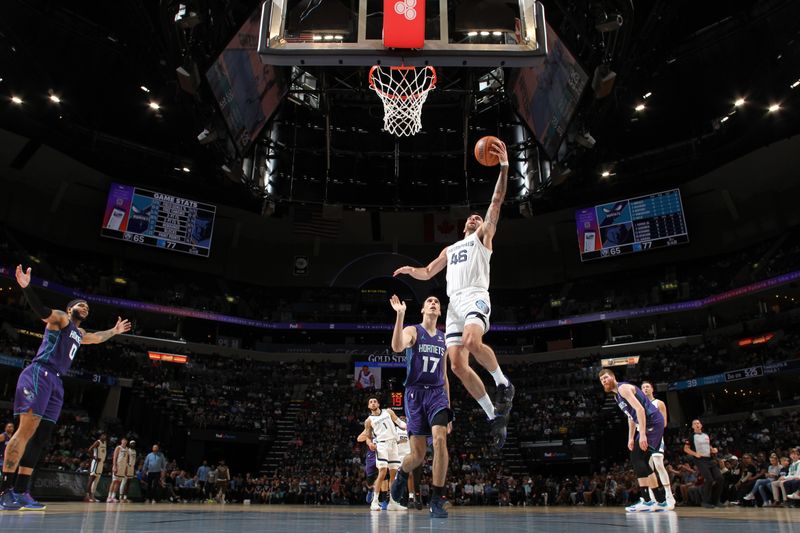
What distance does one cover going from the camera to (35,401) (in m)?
7.00

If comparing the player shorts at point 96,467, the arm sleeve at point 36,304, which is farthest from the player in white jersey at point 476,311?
the player shorts at point 96,467

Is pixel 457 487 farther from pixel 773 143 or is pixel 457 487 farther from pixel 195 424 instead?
pixel 773 143

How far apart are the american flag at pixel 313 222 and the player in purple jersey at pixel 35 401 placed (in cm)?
2196

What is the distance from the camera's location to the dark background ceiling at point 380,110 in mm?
18172

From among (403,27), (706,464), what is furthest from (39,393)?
(706,464)

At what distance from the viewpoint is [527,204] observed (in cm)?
2688

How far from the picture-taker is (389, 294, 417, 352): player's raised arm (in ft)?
20.8

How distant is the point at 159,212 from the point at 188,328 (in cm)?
891

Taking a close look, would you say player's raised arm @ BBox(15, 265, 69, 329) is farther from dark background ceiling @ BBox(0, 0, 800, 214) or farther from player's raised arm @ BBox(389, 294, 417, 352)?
dark background ceiling @ BBox(0, 0, 800, 214)

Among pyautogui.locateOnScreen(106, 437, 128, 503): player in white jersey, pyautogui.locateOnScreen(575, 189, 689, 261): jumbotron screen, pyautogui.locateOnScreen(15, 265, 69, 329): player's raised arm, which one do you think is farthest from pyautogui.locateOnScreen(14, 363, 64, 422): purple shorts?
pyautogui.locateOnScreen(575, 189, 689, 261): jumbotron screen

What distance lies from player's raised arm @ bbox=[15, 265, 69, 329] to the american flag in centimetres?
2188

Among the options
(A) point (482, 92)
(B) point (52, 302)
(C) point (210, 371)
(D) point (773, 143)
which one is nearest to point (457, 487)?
(A) point (482, 92)

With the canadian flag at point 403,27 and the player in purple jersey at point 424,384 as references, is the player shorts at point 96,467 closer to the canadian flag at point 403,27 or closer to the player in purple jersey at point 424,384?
the player in purple jersey at point 424,384

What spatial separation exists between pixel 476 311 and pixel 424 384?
1.11 m
